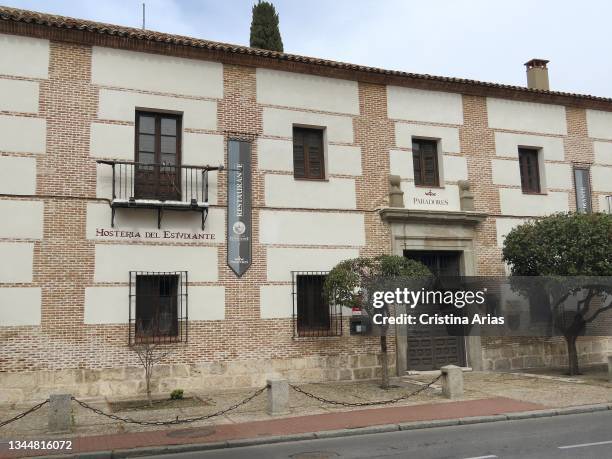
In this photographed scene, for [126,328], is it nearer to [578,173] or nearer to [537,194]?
[537,194]

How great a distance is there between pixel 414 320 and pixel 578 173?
7.19m

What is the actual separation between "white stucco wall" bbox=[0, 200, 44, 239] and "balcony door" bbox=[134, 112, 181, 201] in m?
1.99

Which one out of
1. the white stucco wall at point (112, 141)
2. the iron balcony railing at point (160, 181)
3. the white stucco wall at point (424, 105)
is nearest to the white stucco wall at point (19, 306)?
the iron balcony railing at point (160, 181)

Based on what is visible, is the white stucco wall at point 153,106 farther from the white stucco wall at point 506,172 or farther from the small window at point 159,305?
the white stucco wall at point 506,172

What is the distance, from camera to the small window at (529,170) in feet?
55.8

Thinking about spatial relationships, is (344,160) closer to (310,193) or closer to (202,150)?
(310,193)

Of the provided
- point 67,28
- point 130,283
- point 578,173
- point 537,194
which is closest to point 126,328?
point 130,283

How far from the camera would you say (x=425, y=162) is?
631 inches

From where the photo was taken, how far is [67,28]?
41.7 feet

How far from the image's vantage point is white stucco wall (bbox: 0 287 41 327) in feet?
38.1

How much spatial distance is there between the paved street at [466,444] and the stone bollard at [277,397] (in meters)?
1.66

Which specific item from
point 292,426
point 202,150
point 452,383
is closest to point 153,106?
point 202,150

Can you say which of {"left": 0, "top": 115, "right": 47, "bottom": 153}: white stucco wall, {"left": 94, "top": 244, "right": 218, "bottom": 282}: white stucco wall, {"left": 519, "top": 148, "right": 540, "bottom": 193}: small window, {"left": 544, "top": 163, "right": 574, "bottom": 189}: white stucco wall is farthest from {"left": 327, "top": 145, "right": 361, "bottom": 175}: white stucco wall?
{"left": 0, "top": 115, "right": 47, "bottom": 153}: white stucco wall

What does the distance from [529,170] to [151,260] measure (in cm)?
1089
